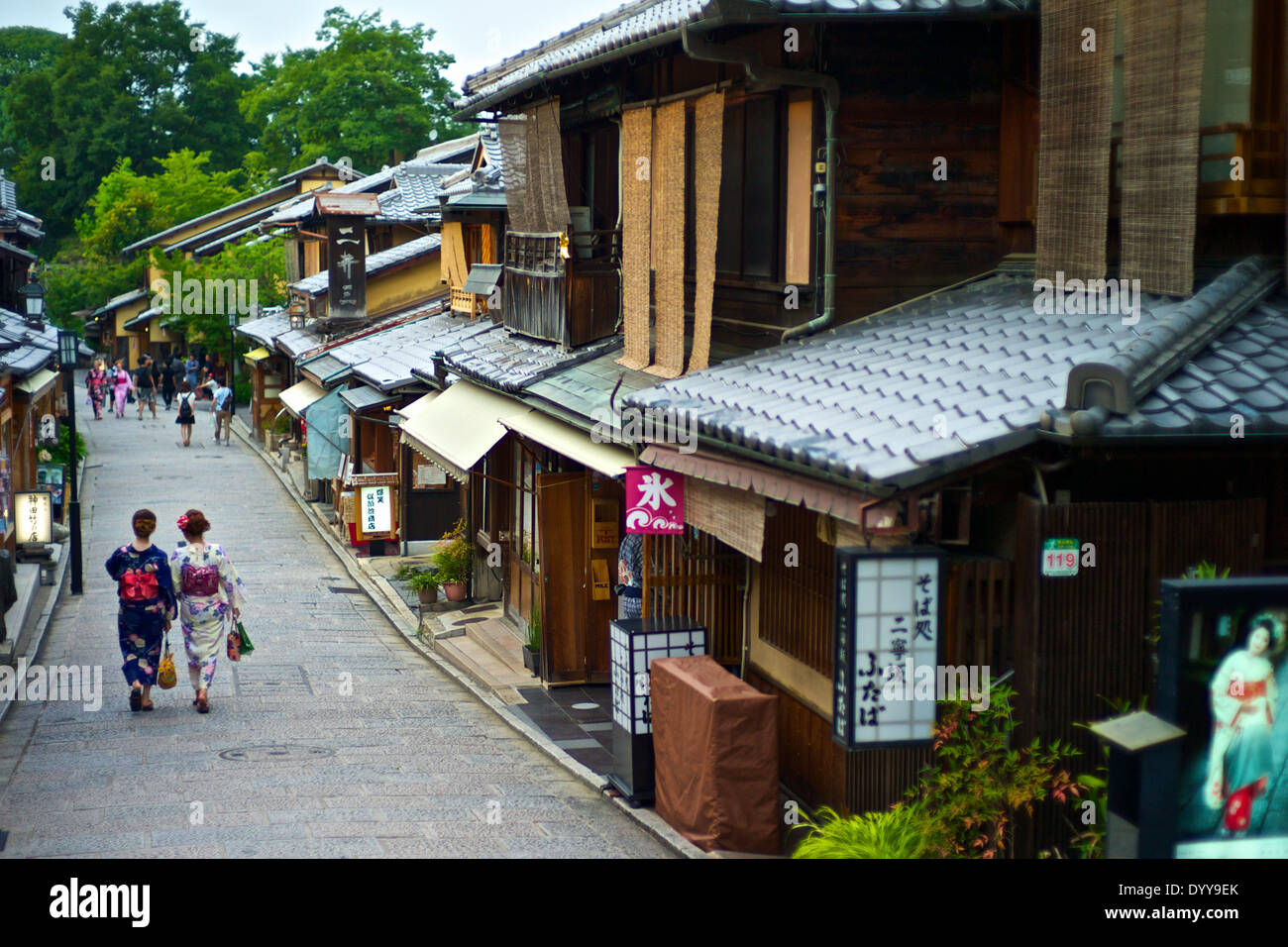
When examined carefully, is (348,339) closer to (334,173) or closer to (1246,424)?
Answer: (1246,424)

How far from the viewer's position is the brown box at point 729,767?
9.90 metres

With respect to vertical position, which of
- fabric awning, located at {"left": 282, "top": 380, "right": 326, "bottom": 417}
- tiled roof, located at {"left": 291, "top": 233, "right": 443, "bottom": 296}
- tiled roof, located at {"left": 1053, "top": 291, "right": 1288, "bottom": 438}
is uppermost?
tiled roof, located at {"left": 291, "top": 233, "right": 443, "bottom": 296}

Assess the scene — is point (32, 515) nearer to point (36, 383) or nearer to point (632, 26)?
point (36, 383)

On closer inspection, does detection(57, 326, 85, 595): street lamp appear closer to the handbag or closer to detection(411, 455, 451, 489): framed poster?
detection(411, 455, 451, 489): framed poster

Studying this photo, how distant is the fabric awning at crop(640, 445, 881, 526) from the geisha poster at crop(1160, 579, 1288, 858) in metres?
2.02

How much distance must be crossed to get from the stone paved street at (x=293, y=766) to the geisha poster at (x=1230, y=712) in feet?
14.7

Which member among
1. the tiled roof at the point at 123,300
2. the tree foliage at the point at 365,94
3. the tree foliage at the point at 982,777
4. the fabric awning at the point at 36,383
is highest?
the tree foliage at the point at 365,94

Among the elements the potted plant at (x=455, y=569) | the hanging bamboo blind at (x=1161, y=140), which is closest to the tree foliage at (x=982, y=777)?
the hanging bamboo blind at (x=1161, y=140)

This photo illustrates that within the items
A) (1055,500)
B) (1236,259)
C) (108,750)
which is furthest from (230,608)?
(1236,259)

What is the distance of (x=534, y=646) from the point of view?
640 inches

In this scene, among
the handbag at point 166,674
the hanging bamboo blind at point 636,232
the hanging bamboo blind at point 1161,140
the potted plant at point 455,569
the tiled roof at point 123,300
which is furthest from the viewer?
the tiled roof at point 123,300

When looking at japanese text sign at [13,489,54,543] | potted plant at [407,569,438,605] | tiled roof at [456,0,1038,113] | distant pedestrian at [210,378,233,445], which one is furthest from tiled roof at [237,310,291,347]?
tiled roof at [456,0,1038,113]

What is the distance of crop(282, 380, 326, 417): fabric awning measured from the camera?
2877 cm

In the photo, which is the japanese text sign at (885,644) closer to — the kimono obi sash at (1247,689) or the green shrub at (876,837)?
the green shrub at (876,837)
